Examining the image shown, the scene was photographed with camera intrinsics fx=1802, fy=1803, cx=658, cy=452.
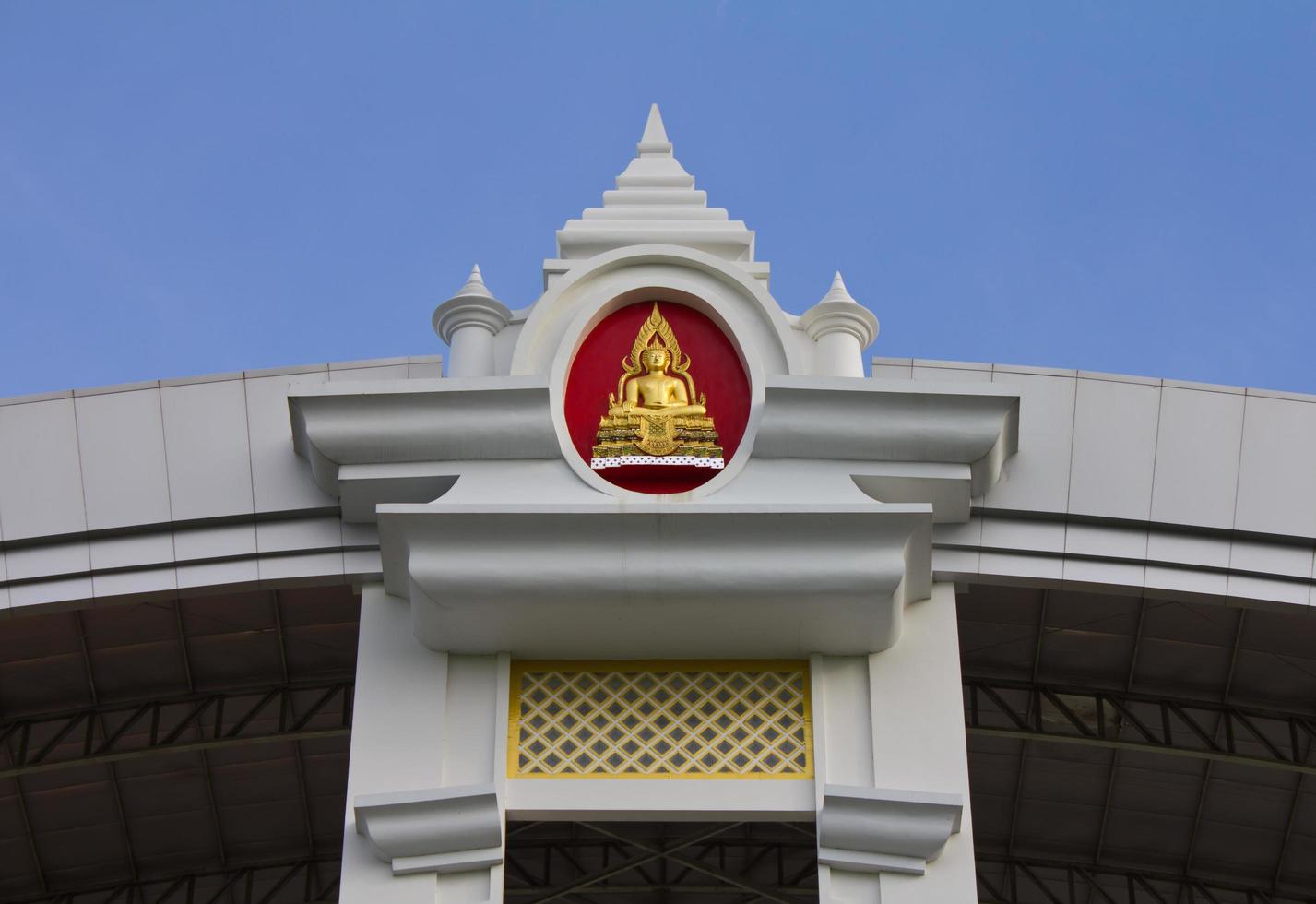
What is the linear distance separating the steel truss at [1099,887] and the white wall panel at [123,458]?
10.6 meters

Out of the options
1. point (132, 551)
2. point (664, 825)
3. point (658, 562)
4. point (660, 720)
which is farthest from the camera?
point (664, 825)

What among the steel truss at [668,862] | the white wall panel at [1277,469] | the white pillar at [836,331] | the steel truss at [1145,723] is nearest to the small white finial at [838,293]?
the white pillar at [836,331]

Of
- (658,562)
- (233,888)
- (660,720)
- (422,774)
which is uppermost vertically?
(658,562)

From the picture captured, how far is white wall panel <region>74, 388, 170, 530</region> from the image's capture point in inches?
448

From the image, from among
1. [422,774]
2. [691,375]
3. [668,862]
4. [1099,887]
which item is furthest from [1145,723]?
[422,774]

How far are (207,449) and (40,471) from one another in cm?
108

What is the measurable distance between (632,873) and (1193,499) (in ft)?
32.6

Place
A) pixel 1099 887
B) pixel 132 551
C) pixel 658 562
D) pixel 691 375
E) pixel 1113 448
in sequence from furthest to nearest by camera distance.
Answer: pixel 1099 887
pixel 132 551
pixel 1113 448
pixel 691 375
pixel 658 562

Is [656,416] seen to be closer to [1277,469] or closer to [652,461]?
[652,461]

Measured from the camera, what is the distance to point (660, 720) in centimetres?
1057

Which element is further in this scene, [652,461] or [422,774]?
[652,461]

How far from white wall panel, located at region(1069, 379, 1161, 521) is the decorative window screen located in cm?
214

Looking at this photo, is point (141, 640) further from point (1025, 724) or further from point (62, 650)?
point (1025, 724)

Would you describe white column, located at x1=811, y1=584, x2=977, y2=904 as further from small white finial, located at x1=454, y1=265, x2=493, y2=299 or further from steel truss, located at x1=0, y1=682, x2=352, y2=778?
steel truss, located at x1=0, y1=682, x2=352, y2=778
